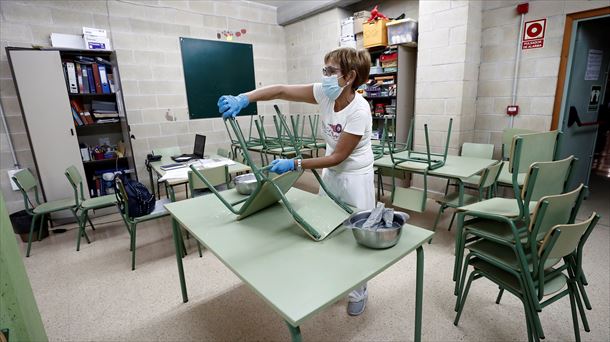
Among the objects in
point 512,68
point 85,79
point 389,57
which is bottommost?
point 512,68

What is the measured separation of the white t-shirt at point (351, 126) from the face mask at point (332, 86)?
0.08 meters

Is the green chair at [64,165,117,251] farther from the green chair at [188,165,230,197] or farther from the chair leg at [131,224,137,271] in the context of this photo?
the green chair at [188,165,230,197]

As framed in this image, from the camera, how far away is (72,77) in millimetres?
3514

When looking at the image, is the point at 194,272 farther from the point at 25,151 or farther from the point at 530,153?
the point at 25,151

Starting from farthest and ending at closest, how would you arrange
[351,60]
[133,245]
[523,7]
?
[523,7] < [133,245] < [351,60]

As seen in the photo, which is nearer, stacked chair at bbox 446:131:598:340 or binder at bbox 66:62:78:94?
stacked chair at bbox 446:131:598:340

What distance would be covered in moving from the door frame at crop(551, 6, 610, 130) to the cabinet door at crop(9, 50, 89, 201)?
5.44 meters

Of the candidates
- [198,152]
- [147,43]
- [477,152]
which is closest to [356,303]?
[477,152]

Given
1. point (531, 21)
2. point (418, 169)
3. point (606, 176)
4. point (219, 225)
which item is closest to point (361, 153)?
point (219, 225)

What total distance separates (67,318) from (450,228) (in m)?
3.31

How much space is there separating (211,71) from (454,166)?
4.03 meters

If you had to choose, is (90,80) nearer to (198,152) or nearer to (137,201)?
(198,152)

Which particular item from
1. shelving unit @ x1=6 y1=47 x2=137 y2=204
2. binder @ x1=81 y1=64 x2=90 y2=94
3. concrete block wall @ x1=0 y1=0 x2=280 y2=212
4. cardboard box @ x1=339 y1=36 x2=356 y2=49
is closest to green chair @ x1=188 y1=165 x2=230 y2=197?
shelving unit @ x1=6 y1=47 x2=137 y2=204

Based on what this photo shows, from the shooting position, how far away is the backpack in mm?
2529
